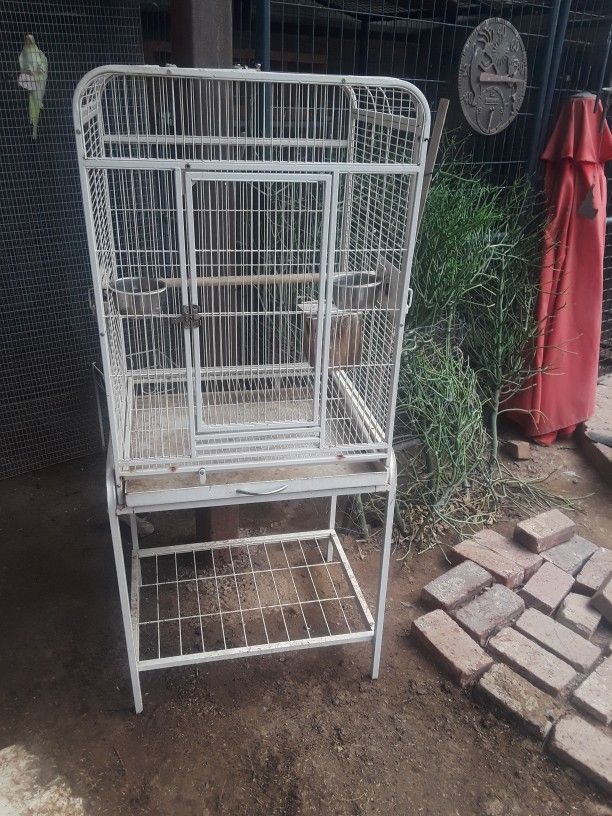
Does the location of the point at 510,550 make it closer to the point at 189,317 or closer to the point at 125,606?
the point at 125,606

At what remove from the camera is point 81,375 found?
3.18 meters

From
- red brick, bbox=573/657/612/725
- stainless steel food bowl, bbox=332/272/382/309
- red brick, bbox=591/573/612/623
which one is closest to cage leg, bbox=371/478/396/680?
stainless steel food bowl, bbox=332/272/382/309

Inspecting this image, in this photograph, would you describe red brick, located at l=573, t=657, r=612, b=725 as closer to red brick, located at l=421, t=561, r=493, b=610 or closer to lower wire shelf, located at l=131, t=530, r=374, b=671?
red brick, located at l=421, t=561, r=493, b=610

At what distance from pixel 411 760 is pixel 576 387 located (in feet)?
7.22

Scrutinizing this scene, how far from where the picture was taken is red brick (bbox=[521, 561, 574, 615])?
2.43 meters

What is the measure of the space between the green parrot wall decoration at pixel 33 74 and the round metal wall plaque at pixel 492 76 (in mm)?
1818

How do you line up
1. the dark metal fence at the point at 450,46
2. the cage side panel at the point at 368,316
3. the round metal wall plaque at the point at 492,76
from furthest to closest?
the dark metal fence at the point at 450,46, the round metal wall plaque at the point at 492,76, the cage side panel at the point at 368,316

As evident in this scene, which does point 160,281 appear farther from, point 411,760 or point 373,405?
point 411,760

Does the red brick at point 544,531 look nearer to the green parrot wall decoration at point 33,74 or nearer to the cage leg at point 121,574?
the cage leg at point 121,574

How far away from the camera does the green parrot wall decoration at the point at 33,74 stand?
247cm

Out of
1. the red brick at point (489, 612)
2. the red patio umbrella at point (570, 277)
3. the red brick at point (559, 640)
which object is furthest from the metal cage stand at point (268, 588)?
the red patio umbrella at point (570, 277)

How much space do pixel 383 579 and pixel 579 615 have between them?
846 mm

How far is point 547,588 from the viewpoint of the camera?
2.49 metres

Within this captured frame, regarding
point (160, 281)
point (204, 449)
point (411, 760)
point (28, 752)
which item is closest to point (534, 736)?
point (411, 760)
